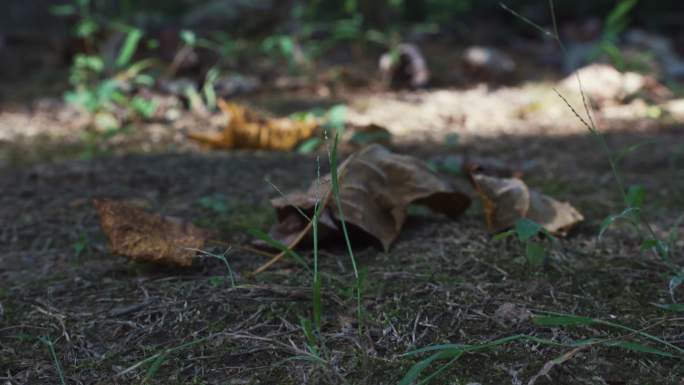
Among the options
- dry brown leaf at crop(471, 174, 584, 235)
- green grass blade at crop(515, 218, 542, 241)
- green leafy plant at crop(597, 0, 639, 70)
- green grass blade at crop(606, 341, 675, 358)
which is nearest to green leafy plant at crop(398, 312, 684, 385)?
green grass blade at crop(606, 341, 675, 358)

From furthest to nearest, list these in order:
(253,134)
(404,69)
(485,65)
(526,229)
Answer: (485,65) < (404,69) < (253,134) < (526,229)

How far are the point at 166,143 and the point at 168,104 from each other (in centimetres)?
70

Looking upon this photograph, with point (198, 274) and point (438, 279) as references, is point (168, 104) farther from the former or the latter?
point (438, 279)

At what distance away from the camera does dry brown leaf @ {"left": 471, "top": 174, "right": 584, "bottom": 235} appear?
1.45m

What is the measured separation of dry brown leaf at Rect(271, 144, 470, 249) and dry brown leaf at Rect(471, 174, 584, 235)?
66 mm

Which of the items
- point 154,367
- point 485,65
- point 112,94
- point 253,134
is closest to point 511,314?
point 154,367

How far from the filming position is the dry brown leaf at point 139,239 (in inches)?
50.1

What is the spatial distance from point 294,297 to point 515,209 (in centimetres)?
57

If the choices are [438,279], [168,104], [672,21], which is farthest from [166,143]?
[672,21]

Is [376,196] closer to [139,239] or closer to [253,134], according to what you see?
[139,239]

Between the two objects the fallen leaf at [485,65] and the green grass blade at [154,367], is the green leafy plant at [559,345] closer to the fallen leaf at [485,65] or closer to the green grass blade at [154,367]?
the green grass blade at [154,367]

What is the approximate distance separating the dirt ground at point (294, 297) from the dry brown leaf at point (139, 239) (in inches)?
2.0

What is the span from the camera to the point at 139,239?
1.28m

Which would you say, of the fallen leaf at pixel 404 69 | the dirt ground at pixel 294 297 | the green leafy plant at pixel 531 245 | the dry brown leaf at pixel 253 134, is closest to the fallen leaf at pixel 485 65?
the fallen leaf at pixel 404 69
